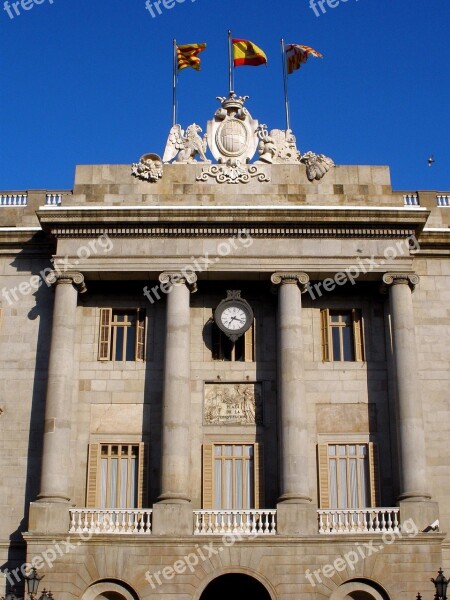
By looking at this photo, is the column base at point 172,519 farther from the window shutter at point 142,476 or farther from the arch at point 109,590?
the arch at point 109,590

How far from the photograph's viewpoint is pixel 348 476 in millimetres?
34906

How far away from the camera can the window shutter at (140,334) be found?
36.6m

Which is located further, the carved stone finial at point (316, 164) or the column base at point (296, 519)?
the carved stone finial at point (316, 164)

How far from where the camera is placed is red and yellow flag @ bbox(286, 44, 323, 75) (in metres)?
40.0

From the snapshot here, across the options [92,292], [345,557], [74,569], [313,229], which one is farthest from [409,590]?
[92,292]

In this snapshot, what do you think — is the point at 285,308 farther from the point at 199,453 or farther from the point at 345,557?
the point at 345,557

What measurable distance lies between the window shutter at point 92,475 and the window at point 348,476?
26.7 ft

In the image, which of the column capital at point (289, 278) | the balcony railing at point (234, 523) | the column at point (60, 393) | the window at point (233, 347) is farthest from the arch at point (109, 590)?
the column capital at point (289, 278)

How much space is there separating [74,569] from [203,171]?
15839 mm

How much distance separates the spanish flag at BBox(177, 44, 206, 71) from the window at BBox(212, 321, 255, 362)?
11649 millimetres

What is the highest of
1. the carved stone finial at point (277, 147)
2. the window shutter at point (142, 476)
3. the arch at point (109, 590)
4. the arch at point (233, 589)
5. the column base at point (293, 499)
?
the carved stone finial at point (277, 147)

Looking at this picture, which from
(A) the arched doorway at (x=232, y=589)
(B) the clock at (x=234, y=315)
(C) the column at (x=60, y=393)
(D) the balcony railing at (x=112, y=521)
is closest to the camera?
(D) the balcony railing at (x=112, y=521)

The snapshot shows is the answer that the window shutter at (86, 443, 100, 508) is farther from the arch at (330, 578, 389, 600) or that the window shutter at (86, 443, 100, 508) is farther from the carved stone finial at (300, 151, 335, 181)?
the carved stone finial at (300, 151, 335, 181)

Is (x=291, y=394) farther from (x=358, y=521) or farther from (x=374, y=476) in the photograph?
(x=358, y=521)
